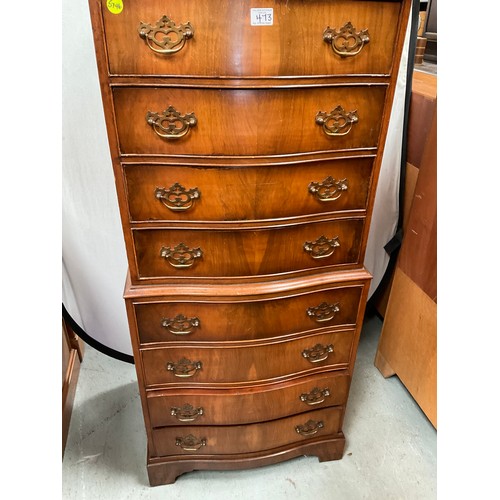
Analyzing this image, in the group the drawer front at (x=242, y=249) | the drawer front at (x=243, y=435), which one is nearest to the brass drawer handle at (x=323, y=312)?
the drawer front at (x=242, y=249)

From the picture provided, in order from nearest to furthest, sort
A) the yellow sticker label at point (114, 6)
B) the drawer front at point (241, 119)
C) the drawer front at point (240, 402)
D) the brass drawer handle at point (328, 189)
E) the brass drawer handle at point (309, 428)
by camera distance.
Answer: the yellow sticker label at point (114, 6)
the drawer front at point (241, 119)
the brass drawer handle at point (328, 189)
the drawer front at point (240, 402)
the brass drawer handle at point (309, 428)

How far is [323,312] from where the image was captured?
1.23 metres

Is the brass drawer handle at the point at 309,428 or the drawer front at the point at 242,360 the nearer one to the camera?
the drawer front at the point at 242,360

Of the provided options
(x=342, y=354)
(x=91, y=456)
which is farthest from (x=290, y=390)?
(x=91, y=456)

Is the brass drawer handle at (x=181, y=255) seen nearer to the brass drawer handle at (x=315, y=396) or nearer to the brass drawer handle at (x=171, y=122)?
the brass drawer handle at (x=171, y=122)

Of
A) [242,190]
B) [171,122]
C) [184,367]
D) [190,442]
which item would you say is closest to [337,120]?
[242,190]

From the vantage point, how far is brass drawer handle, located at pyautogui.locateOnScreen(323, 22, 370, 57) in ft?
2.86

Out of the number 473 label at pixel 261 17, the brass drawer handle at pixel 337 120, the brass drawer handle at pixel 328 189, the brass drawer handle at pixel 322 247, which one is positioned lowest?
the brass drawer handle at pixel 322 247

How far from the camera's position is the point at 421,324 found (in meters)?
1.57

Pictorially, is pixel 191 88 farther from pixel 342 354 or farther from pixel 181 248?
pixel 342 354

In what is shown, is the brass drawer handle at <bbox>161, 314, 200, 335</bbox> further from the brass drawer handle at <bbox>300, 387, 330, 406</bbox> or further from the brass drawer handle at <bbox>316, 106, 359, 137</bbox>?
the brass drawer handle at <bbox>316, 106, 359, 137</bbox>

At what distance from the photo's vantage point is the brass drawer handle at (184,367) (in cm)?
122

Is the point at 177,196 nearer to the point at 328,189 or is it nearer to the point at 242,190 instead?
the point at 242,190

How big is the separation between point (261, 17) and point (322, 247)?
0.57 metres
